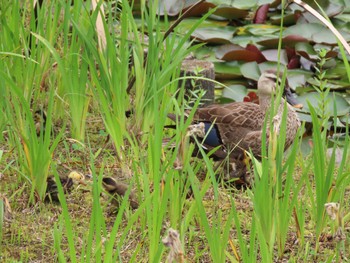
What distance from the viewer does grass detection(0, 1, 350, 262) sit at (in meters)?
2.93

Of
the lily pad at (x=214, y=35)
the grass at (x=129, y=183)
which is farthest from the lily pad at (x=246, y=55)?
the grass at (x=129, y=183)

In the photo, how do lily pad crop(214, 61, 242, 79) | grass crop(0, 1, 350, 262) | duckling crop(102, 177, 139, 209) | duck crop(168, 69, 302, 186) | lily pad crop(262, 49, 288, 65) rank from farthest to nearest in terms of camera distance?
1. lily pad crop(262, 49, 288, 65)
2. lily pad crop(214, 61, 242, 79)
3. duck crop(168, 69, 302, 186)
4. duckling crop(102, 177, 139, 209)
5. grass crop(0, 1, 350, 262)

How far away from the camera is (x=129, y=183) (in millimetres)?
3768

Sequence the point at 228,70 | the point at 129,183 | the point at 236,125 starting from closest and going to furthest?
the point at 129,183
the point at 236,125
the point at 228,70

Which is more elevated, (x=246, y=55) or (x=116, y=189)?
(x=116, y=189)

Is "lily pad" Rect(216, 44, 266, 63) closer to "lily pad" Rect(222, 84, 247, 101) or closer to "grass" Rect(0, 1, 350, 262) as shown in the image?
"lily pad" Rect(222, 84, 247, 101)

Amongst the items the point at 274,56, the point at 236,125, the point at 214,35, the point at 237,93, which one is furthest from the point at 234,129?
the point at 214,35

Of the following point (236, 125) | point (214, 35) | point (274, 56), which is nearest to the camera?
point (236, 125)

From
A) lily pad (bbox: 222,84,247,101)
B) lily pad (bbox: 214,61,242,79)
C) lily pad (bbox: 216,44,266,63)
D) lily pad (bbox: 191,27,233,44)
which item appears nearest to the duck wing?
lily pad (bbox: 222,84,247,101)

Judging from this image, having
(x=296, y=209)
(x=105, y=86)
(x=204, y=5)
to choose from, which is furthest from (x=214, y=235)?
(x=204, y=5)

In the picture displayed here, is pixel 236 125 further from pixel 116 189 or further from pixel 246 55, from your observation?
pixel 246 55

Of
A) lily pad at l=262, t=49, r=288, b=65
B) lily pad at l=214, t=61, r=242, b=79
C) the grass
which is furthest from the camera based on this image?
lily pad at l=262, t=49, r=288, b=65

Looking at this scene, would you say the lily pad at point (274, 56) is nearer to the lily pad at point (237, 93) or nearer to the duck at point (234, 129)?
the lily pad at point (237, 93)

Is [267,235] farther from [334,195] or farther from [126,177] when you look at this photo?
[126,177]
